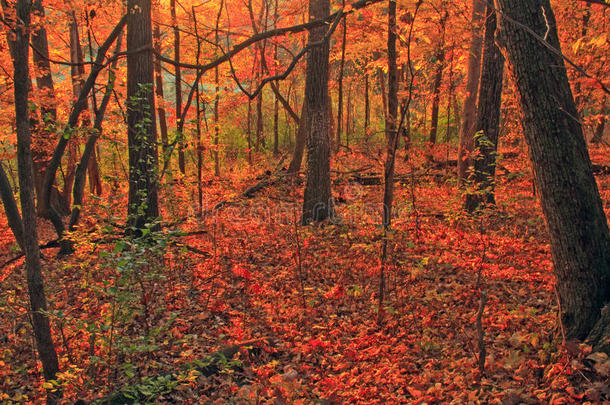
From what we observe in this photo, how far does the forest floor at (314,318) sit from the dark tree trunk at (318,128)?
0.58 meters

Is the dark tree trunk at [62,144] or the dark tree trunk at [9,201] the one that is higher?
the dark tree trunk at [62,144]

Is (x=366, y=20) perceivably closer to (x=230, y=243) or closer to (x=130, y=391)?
(x=230, y=243)

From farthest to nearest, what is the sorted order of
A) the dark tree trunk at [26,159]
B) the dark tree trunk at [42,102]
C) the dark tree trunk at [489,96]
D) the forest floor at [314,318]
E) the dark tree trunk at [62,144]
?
1. the dark tree trunk at [42,102]
2. the dark tree trunk at [489,96]
3. the dark tree trunk at [62,144]
4. the dark tree trunk at [26,159]
5. the forest floor at [314,318]

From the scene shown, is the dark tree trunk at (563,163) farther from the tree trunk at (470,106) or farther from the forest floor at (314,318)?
the tree trunk at (470,106)

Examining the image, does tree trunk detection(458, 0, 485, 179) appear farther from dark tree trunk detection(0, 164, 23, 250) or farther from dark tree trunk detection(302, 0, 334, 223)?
dark tree trunk detection(0, 164, 23, 250)

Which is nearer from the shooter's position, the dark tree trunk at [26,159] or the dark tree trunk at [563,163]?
the dark tree trunk at [563,163]

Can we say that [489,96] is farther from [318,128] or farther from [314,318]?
[314,318]

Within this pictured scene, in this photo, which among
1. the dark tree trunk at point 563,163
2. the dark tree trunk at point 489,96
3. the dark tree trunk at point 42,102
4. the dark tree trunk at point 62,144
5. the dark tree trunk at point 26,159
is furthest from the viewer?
the dark tree trunk at point 42,102

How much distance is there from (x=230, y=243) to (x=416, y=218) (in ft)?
13.8

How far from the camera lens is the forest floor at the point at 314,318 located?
3811 mm

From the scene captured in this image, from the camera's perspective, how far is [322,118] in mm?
9031

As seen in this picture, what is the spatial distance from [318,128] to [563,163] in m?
6.24

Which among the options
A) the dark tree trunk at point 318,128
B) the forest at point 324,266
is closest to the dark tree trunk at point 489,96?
the forest at point 324,266

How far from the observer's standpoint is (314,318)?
5891 mm
